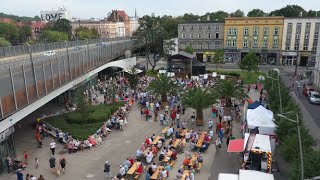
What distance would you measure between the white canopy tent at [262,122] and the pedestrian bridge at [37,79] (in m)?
16.3

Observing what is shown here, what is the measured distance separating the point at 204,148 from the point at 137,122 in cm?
892

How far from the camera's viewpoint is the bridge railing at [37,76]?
64.0ft

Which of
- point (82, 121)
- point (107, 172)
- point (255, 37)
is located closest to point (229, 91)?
point (82, 121)

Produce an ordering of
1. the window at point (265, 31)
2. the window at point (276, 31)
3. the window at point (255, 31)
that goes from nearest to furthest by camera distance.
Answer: the window at point (276, 31) → the window at point (265, 31) → the window at point (255, 31)

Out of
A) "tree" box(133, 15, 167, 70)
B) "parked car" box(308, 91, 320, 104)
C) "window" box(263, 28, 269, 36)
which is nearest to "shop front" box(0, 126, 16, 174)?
"parked car" box(308, 91, 320, 104)

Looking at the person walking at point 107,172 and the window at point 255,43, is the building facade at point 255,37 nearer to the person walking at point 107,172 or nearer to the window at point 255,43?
the window at point 255,43

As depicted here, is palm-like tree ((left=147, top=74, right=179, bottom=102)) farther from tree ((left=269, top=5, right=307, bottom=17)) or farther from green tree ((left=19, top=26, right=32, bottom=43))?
green tree ((left=19, top=26, right=32, bottom=43))

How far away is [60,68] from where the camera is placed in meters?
29.0

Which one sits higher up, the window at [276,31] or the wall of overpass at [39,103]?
the window at [276,31]

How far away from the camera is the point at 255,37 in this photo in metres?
67.4

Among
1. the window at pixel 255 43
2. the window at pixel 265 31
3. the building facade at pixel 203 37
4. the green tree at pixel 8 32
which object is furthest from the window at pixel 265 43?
the green tree at pixel 8 32

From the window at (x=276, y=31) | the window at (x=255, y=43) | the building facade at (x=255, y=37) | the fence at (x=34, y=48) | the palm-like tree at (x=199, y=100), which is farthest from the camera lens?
the window at (x=255, y=43)

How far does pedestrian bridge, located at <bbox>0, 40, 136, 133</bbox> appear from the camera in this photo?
19.5 metres

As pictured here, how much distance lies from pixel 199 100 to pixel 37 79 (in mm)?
13695
